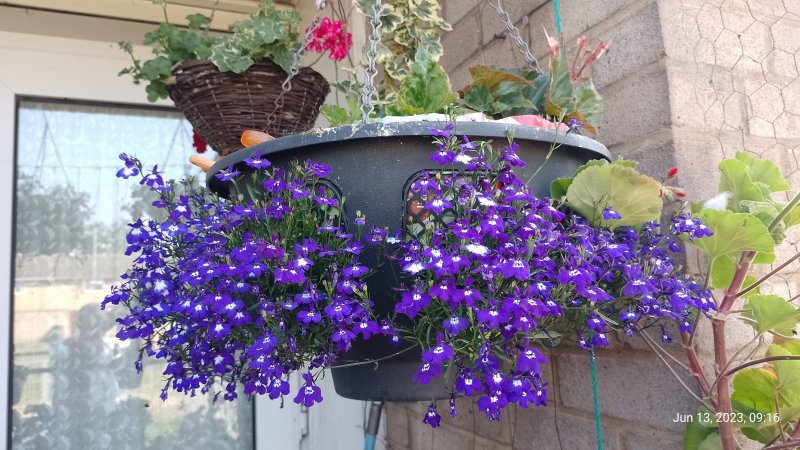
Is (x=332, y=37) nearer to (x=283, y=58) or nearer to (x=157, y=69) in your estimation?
(x=283, y=58)

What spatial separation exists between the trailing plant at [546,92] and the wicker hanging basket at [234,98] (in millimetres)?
510

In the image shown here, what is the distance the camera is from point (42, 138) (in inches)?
72.1

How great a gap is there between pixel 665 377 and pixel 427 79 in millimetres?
544

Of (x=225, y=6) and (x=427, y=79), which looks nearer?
(x=427, y=79)

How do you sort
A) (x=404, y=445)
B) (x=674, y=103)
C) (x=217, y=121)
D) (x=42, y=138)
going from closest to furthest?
(x=674, y=103), (x=217, y=121), (x=404, y=445), (x=42, y=138)

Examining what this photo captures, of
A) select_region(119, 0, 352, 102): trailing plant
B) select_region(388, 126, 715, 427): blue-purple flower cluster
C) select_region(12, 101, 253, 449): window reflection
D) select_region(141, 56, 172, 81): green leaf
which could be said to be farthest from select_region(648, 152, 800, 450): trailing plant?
select_region(12, 101, 253, 449): window reflection

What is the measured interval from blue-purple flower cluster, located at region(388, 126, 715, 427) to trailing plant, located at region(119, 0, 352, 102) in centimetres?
71

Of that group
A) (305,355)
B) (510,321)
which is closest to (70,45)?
(305,355)

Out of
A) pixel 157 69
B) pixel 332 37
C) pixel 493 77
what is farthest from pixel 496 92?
pixel 157 69

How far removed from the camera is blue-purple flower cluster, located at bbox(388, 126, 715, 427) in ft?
1.91

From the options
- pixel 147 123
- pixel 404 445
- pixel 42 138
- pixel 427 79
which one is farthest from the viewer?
pixel 147 123

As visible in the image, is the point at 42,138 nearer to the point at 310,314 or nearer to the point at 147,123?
the point at 147,123

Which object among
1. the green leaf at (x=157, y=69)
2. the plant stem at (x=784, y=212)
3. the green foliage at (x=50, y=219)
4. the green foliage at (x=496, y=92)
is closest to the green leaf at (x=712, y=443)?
the plant stem at (x=784, y=212)

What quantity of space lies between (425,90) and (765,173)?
1.53 ft
